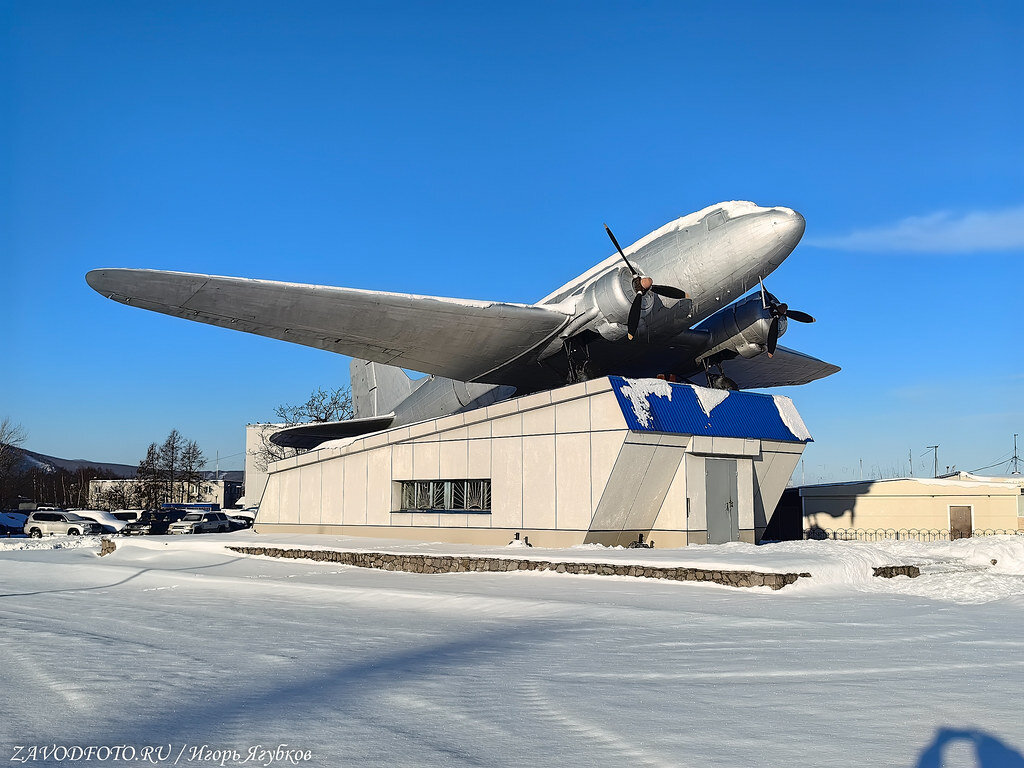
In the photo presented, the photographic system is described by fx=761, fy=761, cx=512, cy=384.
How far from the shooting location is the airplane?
21688 millimetres

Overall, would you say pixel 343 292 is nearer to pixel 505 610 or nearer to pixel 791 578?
pixel 505 610

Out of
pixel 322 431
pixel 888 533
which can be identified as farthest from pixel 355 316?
pixel 888 533

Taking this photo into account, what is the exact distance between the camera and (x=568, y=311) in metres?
24.9

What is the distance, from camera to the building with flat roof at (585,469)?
22.0m

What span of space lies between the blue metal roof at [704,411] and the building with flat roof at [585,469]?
0.04 m

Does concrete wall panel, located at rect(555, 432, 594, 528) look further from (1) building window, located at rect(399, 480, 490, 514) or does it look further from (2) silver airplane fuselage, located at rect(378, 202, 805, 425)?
(2) silver airplane fuselage, located at rect(378, 202, 805, 425)

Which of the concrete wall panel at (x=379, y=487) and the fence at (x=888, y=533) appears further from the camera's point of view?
the fence at (x=888, y=533)

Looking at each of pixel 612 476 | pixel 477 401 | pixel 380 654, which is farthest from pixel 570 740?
pixel 477 401

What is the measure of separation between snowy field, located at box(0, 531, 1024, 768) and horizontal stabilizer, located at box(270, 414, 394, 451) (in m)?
15.3

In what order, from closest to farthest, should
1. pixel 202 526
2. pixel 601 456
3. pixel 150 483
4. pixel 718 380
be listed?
pixel 601 456
pixel 718 380
pixel 202 526
pixel 150 483

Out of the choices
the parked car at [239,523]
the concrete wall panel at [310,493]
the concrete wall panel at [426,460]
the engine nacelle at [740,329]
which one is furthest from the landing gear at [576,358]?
the parked car at [239,523]

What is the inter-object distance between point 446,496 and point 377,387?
1385 cm

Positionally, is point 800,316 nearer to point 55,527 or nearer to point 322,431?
point 322,431

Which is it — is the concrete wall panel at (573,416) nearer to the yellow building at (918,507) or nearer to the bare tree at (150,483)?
the yellow building at (918,507)
